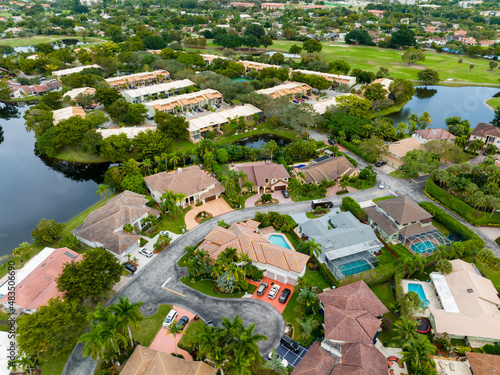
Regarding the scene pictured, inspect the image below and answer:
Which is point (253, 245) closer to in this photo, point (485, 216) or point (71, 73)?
point (485, 216)

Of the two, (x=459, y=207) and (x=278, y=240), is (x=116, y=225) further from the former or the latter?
(x=459, y=207)

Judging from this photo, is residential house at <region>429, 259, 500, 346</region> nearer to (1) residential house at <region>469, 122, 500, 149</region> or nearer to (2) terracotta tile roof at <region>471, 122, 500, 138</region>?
(1) residential house at <region>469, 122, 500, 149</region>

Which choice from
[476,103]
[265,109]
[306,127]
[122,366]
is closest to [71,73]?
[265,109]

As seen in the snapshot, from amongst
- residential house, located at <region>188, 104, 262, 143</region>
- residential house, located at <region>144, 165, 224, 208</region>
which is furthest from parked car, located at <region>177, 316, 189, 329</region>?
residential house, located at <region>188, 104, 262, 143</region>

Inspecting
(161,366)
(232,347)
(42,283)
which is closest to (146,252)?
(42,283)

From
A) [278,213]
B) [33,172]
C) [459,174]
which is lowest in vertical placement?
[33,172]

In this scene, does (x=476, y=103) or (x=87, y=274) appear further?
(x=476, y=103)
